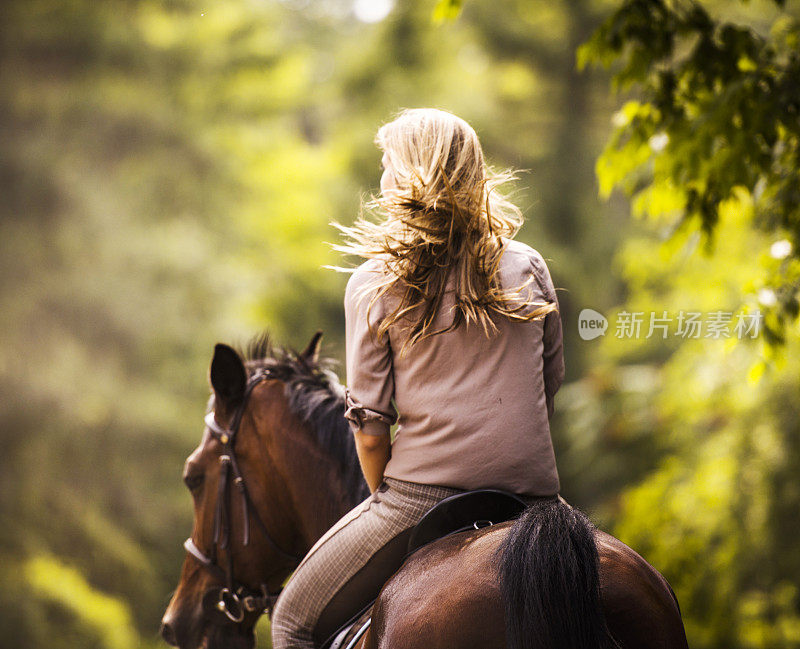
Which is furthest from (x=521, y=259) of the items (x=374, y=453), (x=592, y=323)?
(x=592, y=323)

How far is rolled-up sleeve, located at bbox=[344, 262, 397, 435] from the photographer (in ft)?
5.62

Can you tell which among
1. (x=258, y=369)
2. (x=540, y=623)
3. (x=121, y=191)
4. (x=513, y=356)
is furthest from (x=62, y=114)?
(x=540, y=623)

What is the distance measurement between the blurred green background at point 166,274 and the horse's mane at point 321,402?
446 centimetres

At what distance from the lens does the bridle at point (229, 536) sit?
2.35 m

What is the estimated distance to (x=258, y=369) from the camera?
8.07 ft

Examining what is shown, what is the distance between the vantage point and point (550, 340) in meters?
1.89

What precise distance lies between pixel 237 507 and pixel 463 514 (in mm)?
996

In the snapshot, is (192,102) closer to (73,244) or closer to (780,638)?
(73,244)

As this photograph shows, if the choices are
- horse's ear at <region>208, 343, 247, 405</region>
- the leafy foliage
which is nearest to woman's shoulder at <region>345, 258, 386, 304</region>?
horse's ear at <region>208, 343, 247, 405</region>

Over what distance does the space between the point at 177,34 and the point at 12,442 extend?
442 cm

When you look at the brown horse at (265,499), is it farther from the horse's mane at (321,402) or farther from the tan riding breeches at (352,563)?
the tan riding breeches at (352,563)

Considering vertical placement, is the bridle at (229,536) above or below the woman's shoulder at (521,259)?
below

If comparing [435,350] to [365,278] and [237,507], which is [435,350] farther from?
[237,507]

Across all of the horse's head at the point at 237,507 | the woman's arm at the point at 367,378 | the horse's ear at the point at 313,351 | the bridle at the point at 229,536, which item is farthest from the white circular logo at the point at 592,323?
the woman's arm at the point at 367,378
